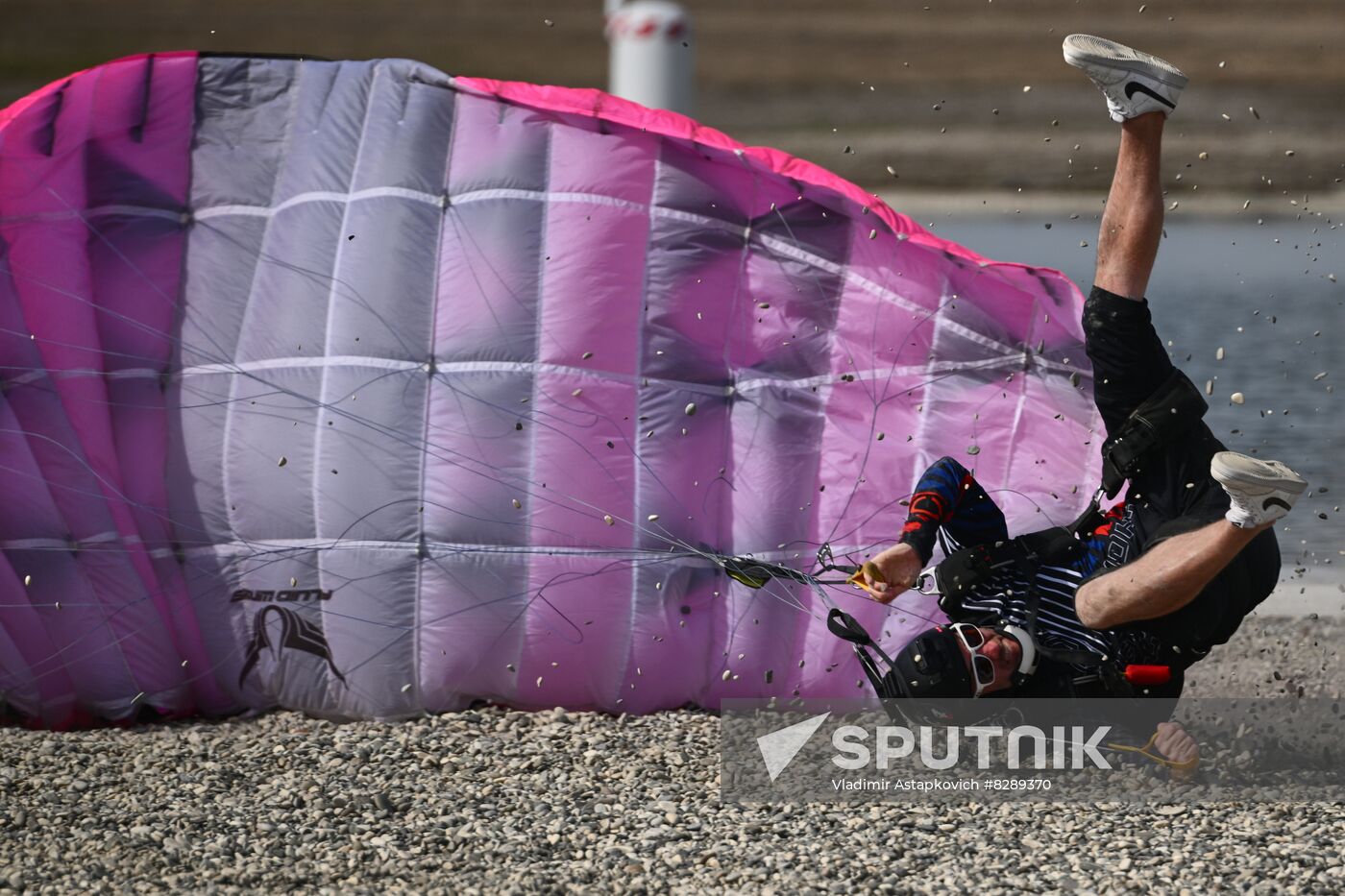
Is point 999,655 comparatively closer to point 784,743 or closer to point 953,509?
point 953,509

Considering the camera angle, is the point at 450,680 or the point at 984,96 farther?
the point at 984,96

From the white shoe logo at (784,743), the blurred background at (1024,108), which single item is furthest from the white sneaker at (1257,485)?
the blurred background at (1024,108)

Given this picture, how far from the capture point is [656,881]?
122 inches

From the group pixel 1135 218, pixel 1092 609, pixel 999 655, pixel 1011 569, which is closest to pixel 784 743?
pixel 999 655

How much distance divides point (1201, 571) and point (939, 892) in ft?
3.02

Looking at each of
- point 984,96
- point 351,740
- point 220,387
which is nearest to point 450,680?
point 351,740

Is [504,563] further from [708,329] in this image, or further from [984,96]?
[984,96]

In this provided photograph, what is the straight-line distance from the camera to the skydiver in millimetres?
3520

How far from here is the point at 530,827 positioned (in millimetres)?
3391

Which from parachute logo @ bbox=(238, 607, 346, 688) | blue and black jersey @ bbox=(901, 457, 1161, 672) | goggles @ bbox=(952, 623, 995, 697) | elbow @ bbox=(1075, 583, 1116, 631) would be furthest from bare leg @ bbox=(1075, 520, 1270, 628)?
parachute logo @ bbox=(238, 607, 346, 688)

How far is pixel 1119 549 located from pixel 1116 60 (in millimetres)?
1157

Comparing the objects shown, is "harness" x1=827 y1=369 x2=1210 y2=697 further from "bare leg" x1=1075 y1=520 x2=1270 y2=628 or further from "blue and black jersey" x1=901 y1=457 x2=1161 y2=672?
"bare leg" x1=1075 y1=520 x2=1270 y2=628

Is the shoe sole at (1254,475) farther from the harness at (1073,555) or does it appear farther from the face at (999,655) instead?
the face at (999,655)

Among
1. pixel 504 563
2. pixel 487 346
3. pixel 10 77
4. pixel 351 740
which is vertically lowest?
pixel 351 740
